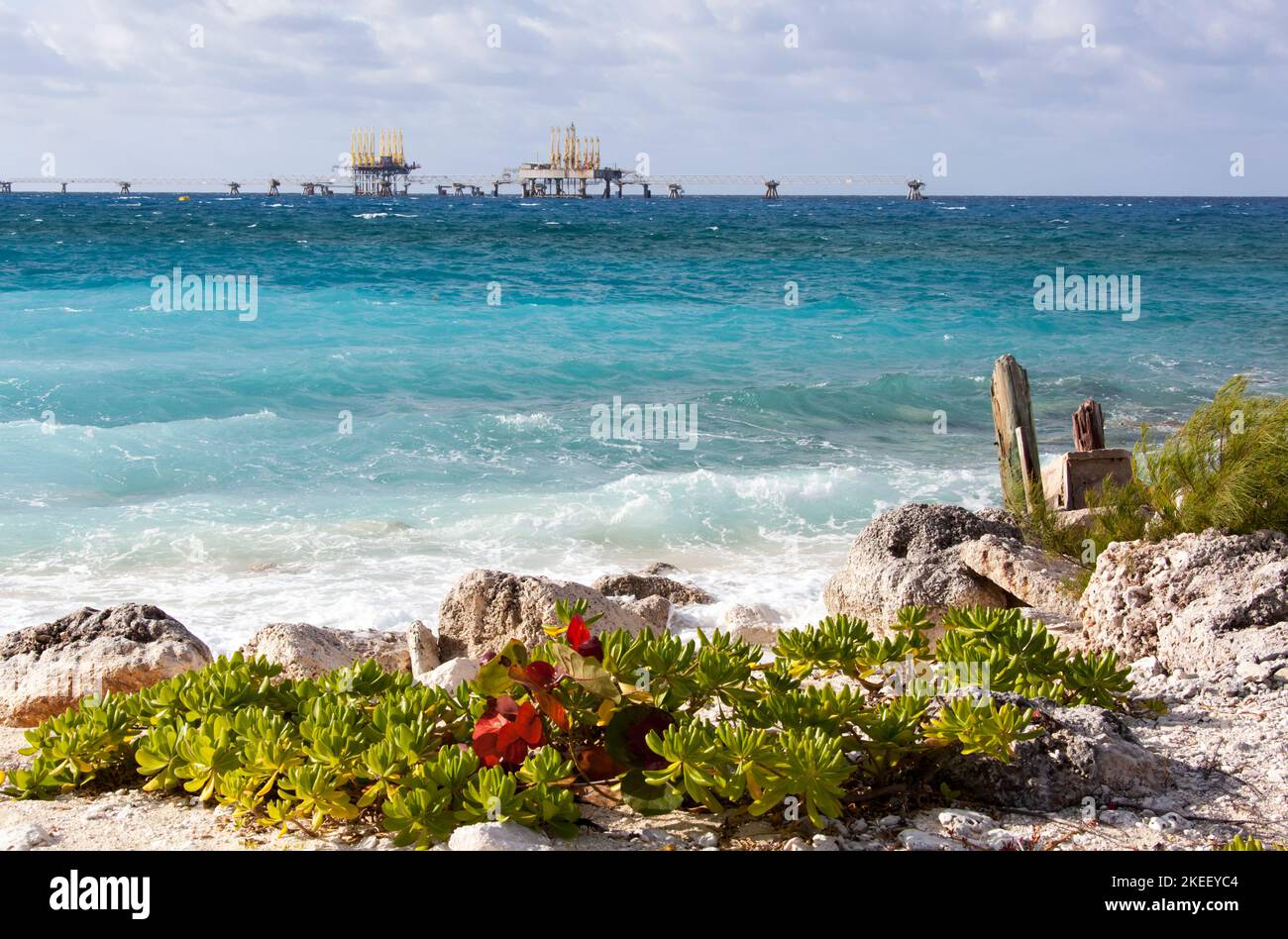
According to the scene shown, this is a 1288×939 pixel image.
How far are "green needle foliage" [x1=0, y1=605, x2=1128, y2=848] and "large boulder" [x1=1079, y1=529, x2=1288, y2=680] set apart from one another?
38.4 inches

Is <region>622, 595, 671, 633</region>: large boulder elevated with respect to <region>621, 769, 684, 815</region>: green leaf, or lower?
lower

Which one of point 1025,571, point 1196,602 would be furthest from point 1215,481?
point 1025,571

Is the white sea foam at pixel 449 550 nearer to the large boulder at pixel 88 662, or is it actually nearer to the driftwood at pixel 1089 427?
the large boulder at pixel 88 662

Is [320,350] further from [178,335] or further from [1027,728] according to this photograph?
[1027,728]

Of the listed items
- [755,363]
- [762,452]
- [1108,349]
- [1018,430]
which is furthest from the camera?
[1108,349]

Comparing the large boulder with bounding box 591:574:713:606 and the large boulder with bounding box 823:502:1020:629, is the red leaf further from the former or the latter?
the large boulder with bounding box 591:574:713:606

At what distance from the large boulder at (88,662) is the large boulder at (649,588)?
289cm

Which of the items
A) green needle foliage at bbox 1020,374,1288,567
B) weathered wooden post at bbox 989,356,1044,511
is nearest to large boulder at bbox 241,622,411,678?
green needle foliage at bbox 1020,374,1288,567

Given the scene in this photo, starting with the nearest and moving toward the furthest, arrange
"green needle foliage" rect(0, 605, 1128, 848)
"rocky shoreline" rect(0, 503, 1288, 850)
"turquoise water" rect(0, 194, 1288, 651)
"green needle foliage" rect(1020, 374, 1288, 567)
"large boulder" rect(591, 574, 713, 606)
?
1. "green needle foliage" rect(0, 605, 1128, 848)
2. "rocky shoreline" rect(0, 503, 1288, 850)
3. "green needle foliage" rect(1020, 374, 1288, 567)
4. "large boulder" rect(591, 574, 713, 606)
5. "turquoise water" rect(0, 194, 1288, 651)

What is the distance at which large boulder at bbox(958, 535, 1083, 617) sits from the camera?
21.7ft

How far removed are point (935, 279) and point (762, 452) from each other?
23.9 m
